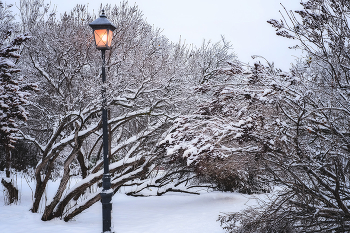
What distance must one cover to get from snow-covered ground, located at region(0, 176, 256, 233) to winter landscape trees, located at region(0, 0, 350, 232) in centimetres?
64

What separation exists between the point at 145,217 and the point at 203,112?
4.92m

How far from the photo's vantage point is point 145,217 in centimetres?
1051

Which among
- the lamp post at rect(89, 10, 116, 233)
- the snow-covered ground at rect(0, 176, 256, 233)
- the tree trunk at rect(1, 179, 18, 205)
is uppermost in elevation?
the lamp post at rect(89, 10, 116, 233)

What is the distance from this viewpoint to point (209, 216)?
10266 millimetres

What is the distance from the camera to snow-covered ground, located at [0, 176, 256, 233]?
849 cm

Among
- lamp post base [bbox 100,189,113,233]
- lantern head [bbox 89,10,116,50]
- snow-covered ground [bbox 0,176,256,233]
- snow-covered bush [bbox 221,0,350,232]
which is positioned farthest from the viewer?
snow-covered ground [bbox 0,176,256,233]

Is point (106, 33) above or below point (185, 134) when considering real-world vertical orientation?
above

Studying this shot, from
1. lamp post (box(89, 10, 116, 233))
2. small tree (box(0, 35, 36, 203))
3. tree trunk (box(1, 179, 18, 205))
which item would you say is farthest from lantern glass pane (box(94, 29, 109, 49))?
tree trunk (box(1, 179, 18, 205))

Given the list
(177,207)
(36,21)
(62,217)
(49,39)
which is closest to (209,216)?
(177,207)

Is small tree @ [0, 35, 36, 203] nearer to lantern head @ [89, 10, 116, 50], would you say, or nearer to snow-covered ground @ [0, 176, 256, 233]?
lantern head @ [89, 10, 116, 50]

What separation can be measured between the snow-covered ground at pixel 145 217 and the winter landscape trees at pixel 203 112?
0.64m

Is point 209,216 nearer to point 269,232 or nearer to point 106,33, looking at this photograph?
point 269,232

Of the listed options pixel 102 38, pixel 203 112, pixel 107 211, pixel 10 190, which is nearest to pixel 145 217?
pixel 107 211

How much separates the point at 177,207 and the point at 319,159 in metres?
7.69
